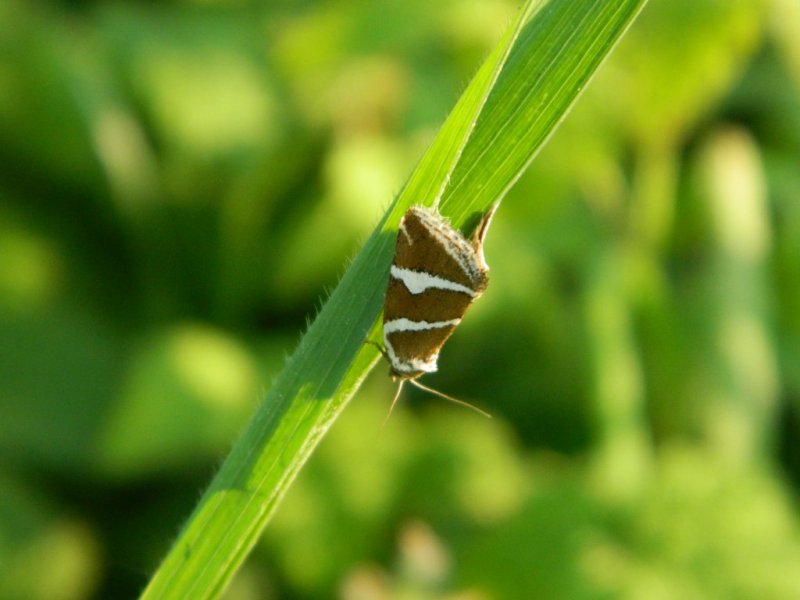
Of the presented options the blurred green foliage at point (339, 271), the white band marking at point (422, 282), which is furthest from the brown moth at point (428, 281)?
the blurred green foliage at point (339, 271)

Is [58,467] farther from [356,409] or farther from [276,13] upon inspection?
[276,13]

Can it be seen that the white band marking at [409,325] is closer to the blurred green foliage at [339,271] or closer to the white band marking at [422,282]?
the white band marking at [422,282]

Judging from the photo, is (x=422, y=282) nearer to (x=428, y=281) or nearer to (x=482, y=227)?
(x=428, y=281)

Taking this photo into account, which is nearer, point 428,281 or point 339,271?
point 428,281

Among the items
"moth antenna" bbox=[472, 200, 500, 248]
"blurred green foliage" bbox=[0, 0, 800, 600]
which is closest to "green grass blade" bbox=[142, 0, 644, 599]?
"moth antenna" bbox=[472, 200, 500, 248]

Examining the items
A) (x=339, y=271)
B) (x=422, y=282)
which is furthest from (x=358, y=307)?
(x=339, y=271)

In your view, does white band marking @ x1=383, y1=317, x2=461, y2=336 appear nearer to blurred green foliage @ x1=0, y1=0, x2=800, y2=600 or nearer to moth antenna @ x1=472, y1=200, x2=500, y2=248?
moth antenna @ x1=472, y1=200, x2=500, y2=248

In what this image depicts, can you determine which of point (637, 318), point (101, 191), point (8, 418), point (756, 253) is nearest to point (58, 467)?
point (8, 418)
